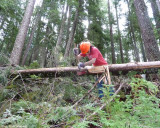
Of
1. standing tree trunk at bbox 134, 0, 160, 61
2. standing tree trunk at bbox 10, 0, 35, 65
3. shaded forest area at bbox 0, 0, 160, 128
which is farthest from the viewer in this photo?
standing tree trunk at bbox 10, 0, 35, 65

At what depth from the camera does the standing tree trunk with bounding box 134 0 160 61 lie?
5.97m

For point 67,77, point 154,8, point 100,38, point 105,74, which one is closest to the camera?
point 105,74

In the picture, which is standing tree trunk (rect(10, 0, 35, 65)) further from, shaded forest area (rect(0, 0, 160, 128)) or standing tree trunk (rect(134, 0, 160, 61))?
standing tree trunk (rect(134, 0, 160, 61))

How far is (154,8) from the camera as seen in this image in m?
11.3

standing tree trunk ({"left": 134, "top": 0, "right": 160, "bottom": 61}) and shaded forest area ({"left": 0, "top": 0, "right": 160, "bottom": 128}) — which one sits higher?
standing tree trunk ({"left": 134, "top": 0, "right": 160, "bottom": 61})

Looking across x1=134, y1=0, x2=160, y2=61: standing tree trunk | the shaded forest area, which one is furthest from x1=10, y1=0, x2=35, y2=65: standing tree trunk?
x1=134, y1=0, x2=160, y2=61: standing tree trunk

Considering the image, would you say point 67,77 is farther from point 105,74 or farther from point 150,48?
point 150,48

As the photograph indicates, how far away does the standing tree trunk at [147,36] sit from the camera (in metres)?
5.97

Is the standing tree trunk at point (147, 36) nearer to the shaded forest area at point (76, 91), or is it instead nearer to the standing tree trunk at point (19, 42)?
the shaded forest area at point (76, 91)

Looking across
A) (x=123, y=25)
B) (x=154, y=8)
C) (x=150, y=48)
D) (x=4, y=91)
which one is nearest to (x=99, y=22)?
(x=154, y=8)

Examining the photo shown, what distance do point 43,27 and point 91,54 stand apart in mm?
17713

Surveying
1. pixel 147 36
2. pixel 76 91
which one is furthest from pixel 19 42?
pixel 147 36

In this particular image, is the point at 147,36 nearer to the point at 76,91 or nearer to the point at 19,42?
the point at 76,91

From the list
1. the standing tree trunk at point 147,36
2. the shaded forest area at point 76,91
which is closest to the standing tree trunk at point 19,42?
the shaded forest area at point 76,91
